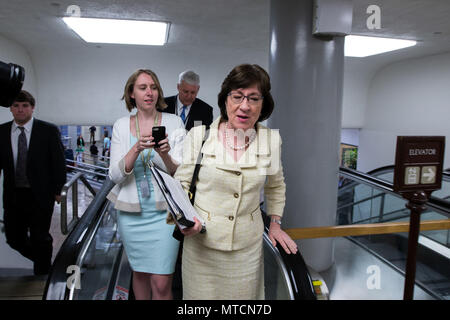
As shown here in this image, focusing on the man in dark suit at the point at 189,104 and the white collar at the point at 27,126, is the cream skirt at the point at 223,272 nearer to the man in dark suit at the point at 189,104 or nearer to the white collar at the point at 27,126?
the man in dark suit at the point at 189,104

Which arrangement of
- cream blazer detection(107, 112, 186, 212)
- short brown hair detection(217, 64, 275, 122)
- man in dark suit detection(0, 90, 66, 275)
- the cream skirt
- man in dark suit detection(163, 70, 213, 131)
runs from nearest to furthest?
1. short brown hair detection(217, 64, 275, 122)
2. the cream skirt
3. cream blazer detection(107, 112, 186, 212)
4. man in dark suit detection(163, 70, 213, 131)
5. man in dark suit detection(0, 90, 66, 275)

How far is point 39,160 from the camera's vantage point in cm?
351

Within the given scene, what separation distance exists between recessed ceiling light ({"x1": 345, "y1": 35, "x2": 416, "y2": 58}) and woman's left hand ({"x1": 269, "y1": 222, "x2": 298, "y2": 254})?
21.5 ft

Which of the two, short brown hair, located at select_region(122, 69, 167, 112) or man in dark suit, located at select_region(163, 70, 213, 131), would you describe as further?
man in dark suit, located at select_region(163, 70, 213, 131)

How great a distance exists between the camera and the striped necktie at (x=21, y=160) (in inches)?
138

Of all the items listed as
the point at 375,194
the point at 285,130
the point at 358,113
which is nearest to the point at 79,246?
the point at 285,130

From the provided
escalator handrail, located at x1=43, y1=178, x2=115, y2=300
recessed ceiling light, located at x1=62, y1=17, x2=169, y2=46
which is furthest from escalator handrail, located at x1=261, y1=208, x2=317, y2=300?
recessed ceiling light, located at x1=62, y1=17, x2=169, y2=46

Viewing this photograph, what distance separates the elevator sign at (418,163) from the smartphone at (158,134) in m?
1.28

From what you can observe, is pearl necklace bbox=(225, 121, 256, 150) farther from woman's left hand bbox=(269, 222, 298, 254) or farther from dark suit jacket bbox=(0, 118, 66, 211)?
dark suit jacket bbox=(0, 118, 66, 211)

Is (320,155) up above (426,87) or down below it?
below

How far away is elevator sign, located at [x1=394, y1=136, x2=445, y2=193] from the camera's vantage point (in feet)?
5.68

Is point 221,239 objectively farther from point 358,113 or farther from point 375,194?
point 358,113

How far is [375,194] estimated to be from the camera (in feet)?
25.6

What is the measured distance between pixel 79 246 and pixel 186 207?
3.08 ft
